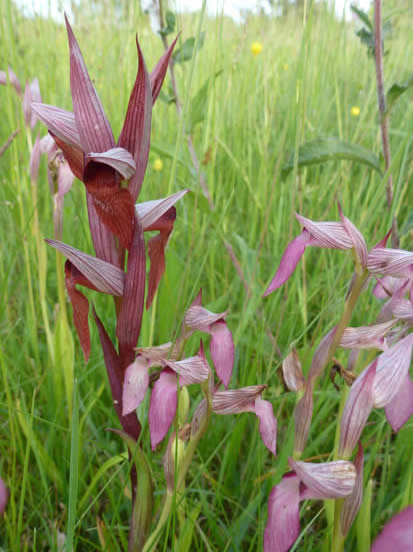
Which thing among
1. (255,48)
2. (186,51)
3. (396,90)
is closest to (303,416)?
(396,90)

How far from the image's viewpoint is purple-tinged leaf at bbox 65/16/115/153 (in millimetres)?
377

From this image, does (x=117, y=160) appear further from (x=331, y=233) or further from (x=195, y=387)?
(x=195, y=387)

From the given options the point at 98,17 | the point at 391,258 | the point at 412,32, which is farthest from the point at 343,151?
the point at 98,17

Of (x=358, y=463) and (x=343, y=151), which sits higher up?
(x=343, y=151)

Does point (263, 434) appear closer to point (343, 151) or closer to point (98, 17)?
point (343, 151)

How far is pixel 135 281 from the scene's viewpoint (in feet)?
1.38

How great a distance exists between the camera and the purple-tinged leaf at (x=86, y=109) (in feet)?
1.24

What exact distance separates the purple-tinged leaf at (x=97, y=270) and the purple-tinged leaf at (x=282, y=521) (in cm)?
20

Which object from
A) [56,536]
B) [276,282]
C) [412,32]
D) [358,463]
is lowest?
[56,536]

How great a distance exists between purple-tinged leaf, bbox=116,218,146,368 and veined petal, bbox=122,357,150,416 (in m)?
0.03

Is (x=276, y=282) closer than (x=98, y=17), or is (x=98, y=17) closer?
(x=276, y=282)

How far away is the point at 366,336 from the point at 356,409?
58 millimetres

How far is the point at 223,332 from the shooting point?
43cm

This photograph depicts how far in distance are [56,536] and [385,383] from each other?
438 millimetres
